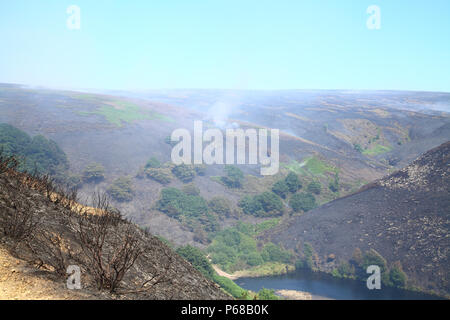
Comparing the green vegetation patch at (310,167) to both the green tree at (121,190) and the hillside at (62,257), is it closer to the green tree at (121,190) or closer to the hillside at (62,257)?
the green tree at (121,190)

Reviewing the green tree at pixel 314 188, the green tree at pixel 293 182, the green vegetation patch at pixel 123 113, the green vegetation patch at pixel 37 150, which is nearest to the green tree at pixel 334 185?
the green tree at pixel 314 188

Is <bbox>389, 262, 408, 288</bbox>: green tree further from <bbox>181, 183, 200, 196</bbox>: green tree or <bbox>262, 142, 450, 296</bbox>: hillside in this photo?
<bbox>181, 183, 200, 196</bbox>: green tree

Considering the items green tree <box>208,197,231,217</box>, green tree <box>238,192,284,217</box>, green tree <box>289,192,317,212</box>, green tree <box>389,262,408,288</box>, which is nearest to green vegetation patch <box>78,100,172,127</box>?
green tree <box>208,197,231,217</box>

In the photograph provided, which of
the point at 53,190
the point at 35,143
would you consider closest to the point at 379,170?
the point at 35,143

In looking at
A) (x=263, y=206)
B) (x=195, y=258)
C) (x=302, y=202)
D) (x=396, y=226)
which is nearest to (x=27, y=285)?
(x=195, y=258)

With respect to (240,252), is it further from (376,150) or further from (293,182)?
(376,150)
